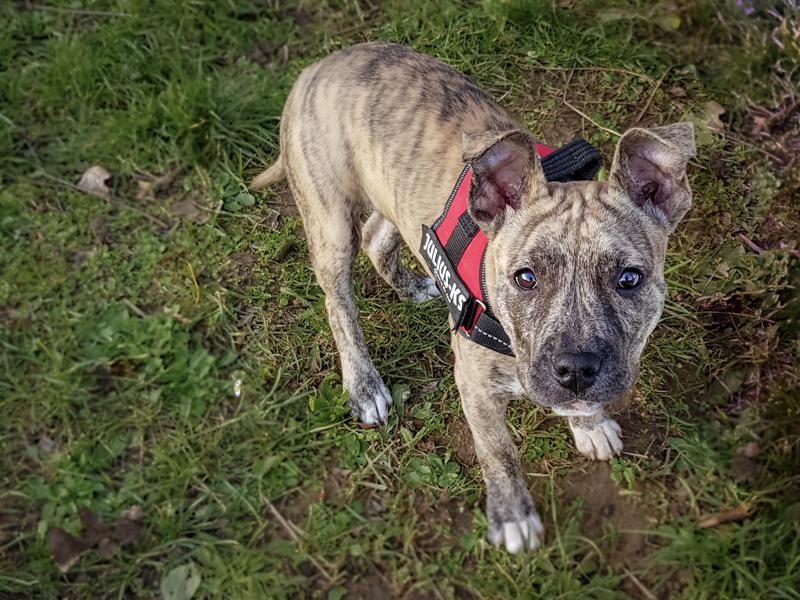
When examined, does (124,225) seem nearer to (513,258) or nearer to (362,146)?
(362,146)

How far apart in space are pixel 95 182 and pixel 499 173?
3311mm

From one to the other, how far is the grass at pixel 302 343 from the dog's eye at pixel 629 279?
1304 millimetres

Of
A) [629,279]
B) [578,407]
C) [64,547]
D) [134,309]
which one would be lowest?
[64,547]

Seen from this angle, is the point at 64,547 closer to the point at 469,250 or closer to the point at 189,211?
the point at 189,211

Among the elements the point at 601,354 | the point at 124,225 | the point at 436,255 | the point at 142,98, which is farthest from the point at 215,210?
the point at 601,354

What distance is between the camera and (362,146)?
4000 mm

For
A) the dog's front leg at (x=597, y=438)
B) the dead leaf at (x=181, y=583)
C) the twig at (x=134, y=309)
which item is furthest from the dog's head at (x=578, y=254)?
the twig at (x=134, y=309)

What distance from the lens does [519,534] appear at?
3842mm

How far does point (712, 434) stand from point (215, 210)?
335 cm

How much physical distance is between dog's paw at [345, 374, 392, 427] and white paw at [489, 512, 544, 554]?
91cm

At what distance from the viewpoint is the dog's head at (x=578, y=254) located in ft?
9.91

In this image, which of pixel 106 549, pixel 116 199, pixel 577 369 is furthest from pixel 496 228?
pixel 116 199

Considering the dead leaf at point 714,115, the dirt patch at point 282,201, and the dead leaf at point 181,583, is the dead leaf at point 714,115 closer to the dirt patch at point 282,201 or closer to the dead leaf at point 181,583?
the dirt patch at point 282,201

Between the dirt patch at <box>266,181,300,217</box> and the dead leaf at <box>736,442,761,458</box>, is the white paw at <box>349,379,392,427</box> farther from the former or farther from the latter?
the dead leaf at <box>736,442,761,458</box>
